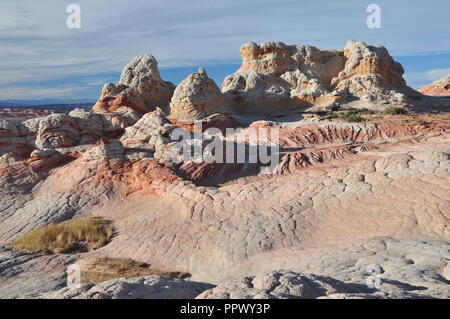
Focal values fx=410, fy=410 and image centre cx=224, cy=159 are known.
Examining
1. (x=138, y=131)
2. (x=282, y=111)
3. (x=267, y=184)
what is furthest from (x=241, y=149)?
(x=282, y=111)

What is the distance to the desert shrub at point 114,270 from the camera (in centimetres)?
912

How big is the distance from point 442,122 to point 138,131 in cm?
1495

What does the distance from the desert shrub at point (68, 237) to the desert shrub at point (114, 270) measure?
106 cm

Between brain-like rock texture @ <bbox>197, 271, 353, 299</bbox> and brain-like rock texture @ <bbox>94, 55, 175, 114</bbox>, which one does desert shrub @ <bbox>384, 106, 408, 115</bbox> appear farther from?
brain-like rock texture @ <bbox>197, 271, 353, 299</bbox>

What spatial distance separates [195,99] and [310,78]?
9.51 metres

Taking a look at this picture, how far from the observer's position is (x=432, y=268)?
23.6ft

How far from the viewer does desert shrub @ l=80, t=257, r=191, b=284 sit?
9.12 meters

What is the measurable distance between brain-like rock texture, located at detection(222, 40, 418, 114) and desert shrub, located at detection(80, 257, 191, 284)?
16789mm

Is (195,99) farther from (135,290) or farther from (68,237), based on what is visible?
(135,290)

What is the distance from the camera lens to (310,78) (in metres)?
27.8

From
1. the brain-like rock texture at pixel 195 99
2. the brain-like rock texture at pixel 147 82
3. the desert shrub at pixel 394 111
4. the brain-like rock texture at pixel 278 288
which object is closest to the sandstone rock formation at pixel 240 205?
the brain-like rock texture at pixel 278 288

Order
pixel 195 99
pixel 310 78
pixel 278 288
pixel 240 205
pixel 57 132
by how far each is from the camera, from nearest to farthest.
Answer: pixel 278 288, pixel 240 205, pixel 57 132, pixel 195 99, pixel 310 78

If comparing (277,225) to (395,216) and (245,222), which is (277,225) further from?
(395,216)

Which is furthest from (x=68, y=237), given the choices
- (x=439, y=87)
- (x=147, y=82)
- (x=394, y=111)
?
(x=439, y=87)
